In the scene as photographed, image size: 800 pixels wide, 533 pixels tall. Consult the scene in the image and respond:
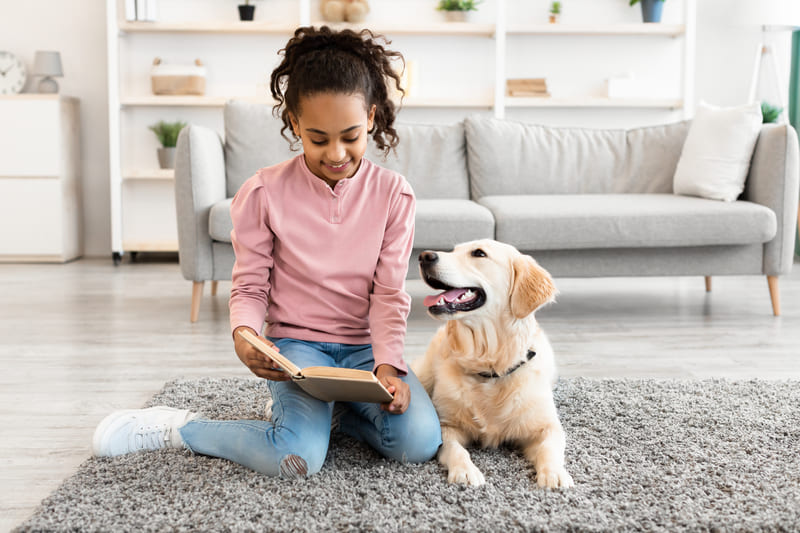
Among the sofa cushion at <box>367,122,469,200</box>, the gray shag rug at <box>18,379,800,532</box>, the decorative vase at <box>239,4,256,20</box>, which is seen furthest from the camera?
the decorative vase at <box>239,4,256,20</box>

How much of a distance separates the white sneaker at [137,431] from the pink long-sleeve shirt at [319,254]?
29cm

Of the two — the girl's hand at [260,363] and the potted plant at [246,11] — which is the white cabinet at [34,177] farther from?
the girl's hand at [260,363]

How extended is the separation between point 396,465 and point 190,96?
3.94 metres

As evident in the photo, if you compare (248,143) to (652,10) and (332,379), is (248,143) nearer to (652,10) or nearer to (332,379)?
(332,379)

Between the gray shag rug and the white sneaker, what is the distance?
0.04 meters

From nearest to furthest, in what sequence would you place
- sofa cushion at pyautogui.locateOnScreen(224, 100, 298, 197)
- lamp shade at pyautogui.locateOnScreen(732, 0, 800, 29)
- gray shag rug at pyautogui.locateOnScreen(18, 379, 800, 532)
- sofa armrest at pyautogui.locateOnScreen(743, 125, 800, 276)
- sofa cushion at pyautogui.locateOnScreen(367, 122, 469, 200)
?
gray shag rug at pyautogui.locateOnScreen(18, 379, 800, 532) < sofa armrest at pyautogui.locateOnScreen(743, 125, 800, 276) < sofa cushion at pyautogui.locateOnScreen(224, 100, 298, 197) < sofa cushion at pyautogui.locateOnScreen(367, 122, 469, 200) < lamp shade at pyautogui.locateOnScreen(732, 0, 800, 29)

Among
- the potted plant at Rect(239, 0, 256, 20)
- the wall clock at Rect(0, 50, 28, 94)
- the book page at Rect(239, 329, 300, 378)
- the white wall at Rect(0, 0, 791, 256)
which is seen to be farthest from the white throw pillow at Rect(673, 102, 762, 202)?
the wall clock at Rect(0, 50, 28, 94)

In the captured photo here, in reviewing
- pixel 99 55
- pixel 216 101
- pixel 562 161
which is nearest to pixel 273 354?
pixel 562 161

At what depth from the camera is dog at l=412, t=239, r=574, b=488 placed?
1596 mm

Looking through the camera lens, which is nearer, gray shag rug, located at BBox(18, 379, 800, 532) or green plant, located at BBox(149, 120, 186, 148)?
gray shag rug, located at BBox(18, 379, 800, 532)

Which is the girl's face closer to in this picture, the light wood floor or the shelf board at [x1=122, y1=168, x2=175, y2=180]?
the light wood floor

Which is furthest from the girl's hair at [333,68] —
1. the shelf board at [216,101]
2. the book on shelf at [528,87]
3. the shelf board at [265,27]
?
the book on shelf at [528,87]

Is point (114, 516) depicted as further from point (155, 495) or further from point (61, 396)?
point (61, 396)

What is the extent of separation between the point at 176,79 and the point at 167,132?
34 cm
